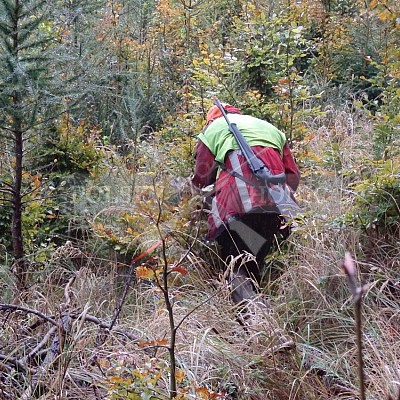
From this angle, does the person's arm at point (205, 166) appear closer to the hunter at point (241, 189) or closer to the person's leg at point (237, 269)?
the hunter at point (241, 189)

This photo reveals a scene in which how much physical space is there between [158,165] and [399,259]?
2.61 meters

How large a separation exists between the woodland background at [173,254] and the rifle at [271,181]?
15 centimetres

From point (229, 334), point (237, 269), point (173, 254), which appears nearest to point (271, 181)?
point (237, 269)

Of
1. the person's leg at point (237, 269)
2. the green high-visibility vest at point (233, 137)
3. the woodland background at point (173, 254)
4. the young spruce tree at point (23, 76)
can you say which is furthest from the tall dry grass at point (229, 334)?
the young spruce tree at point (23, 76)

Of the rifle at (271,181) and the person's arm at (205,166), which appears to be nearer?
the rifle at (271,181)

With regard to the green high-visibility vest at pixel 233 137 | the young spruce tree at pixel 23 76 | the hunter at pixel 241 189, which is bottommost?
the hunter at pixel 241 189

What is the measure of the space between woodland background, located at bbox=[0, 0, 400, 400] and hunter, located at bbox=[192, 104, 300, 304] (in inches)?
6.1

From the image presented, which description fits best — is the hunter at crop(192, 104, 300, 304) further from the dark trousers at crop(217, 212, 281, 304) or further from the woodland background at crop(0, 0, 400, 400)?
the woodland background at crop(0, 0, 400, 400)

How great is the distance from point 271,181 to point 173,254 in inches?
42.1

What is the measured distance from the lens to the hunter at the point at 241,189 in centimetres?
421

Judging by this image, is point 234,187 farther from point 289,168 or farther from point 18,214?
point 18,214

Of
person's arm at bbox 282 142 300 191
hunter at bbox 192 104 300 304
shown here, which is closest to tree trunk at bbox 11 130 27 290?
hunter at bbox 192 104 300 304

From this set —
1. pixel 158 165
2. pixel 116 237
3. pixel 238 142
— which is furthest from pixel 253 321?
pixel 158 165

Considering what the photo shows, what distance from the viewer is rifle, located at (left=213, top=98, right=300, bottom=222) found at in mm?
4164
